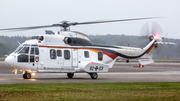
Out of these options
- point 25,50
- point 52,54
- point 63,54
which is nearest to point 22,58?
point 25,50

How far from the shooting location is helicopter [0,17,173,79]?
22766 millimetres

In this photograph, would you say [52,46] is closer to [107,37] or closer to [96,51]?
[96,51]

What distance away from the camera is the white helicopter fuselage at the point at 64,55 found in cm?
2278

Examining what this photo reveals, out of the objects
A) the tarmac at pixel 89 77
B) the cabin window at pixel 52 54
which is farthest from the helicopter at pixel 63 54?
the tarmac at pixel 89 77

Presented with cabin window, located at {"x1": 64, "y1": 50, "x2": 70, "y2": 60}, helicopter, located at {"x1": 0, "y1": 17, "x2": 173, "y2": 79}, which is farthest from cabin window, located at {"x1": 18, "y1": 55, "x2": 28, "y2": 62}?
cabin window, located at {"x1": 64, "y1": 50, "x2": 70, "y2": 60}

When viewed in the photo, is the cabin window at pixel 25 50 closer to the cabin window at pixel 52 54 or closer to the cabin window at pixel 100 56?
the cabin window at pixel 52 54

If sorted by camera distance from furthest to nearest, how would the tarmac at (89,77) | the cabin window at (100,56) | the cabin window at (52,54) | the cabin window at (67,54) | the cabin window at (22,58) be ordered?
1. the cabin window at (100,56)
2. the cabin window at (67,54)
3. the cabin window at (52,54)
4. the cabin window at (22,58)
5. the tarmac at (89,77)

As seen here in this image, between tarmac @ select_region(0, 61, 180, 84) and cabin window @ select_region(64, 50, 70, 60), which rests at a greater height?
cabin window @ select_region(64, 50, 70, 60)

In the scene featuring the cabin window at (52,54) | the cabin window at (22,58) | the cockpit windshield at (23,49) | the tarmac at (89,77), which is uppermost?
the cockpit windshield at (23,49)

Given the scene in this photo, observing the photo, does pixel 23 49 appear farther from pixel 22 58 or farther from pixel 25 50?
pixel 22 58

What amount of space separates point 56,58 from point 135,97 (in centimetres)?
1208

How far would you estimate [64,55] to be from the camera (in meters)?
24.5

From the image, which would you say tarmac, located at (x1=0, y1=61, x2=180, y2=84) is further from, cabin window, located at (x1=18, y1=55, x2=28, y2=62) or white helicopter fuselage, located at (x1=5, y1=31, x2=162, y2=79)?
cabin window, located at (x1=18, y1=55, x2=28, y2=62)

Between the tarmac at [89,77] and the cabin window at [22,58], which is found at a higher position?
the cabin window at [22,58]
